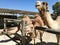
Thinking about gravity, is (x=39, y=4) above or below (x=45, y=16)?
above

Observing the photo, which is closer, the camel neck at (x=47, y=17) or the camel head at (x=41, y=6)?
the camel head at (x=41, y=6)

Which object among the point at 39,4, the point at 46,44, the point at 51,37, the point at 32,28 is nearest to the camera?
→ the point at 39,4

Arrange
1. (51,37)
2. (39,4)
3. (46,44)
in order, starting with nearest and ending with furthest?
(39,4), (46,44), (51,37)

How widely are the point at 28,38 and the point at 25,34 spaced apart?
20.2 inches

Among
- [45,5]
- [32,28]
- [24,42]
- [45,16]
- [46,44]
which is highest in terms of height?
[45,5]

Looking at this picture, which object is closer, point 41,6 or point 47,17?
point 41,6

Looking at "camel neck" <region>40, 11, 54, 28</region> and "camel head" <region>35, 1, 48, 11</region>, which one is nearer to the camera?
"camel head" <region>35, 1, 48, 11</region>

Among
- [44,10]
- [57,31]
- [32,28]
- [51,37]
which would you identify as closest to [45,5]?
[44,10]

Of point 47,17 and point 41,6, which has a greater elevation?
point 41,6

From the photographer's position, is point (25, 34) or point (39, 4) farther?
point (25, 34)

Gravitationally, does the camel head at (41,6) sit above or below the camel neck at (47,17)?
above

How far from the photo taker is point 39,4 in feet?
10.9

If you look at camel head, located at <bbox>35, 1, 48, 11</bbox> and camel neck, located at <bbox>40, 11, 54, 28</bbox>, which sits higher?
camel head, located at <bbox>35, 1, 48, 11</bbox>

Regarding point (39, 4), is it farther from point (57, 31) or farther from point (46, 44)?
point (46, 44)
